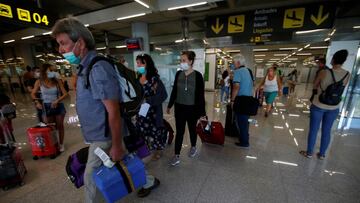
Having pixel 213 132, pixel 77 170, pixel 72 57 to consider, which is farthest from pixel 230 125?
pixel 72 57

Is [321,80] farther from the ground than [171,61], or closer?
closer

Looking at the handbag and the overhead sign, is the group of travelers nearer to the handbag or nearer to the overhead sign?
the handbag

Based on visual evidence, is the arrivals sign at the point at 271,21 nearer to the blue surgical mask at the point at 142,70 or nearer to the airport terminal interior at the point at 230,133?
the airport terminal interior at the point at 230,133

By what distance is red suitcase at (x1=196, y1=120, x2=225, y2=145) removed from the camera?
2.86 m

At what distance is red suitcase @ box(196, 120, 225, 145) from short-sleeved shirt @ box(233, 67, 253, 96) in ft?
2.33

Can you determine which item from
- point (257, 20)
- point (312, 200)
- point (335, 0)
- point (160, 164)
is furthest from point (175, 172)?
point (335, 0)

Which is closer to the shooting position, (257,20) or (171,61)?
(257,20)

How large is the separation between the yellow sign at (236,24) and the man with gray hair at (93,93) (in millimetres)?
4620

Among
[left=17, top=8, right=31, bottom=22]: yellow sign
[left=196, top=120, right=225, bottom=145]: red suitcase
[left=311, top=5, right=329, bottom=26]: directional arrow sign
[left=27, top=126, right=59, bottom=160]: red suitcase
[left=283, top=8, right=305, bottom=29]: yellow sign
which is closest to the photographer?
[left=27, top=126, right=59, bottom=160]: red suitcase

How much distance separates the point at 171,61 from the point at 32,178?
587 centimetres

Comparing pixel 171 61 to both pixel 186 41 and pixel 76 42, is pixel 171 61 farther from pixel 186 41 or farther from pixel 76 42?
pixel 76 42

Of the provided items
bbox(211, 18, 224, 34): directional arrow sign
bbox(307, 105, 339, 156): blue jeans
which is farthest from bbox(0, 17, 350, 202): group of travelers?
bbox(211, 18, 224, 34): directional arrow sign

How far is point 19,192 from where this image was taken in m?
1.92

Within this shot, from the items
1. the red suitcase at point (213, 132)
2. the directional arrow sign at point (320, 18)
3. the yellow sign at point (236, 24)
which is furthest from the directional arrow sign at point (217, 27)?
the red suitcase at point (213, 132)
